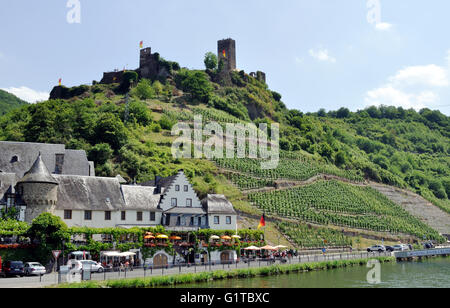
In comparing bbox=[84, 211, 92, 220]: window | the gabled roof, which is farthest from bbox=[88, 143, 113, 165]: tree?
the gabled roof

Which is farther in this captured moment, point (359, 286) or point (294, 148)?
point (294, 148)

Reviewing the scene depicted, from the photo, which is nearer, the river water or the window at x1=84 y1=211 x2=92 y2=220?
the river water

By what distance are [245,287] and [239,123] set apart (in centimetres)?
8959

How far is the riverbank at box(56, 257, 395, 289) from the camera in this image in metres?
32.8

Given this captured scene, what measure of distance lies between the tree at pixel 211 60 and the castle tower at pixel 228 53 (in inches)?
89.1

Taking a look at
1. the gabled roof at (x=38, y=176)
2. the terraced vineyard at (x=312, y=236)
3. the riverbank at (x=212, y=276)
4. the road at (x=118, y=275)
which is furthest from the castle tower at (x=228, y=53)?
the gabled roof at (x=38, y=176)

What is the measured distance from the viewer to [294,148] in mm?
124875

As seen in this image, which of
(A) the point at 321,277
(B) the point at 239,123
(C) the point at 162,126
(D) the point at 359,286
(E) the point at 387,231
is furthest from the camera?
(B) the point at 239,123

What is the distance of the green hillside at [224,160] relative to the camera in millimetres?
79625

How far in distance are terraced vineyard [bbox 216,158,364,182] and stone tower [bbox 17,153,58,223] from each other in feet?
159

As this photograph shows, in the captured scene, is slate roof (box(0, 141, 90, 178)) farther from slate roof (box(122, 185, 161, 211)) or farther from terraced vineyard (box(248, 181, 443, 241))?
terraced vineyard (box(248, 181, 443, 241))
